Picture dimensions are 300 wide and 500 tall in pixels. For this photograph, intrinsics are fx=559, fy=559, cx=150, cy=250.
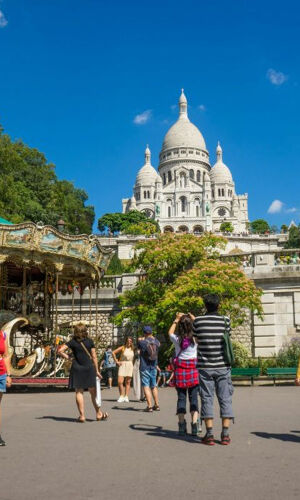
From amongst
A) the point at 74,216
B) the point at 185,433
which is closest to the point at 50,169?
the point at 74,216

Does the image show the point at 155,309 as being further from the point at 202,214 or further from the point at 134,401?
the point at 202,214

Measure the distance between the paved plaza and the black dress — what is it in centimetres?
61

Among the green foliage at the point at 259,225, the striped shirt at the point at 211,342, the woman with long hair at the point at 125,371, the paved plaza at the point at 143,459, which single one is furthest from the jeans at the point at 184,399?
the green foliage at the point at 259,225

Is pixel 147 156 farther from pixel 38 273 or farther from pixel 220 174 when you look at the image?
pixel 38 273

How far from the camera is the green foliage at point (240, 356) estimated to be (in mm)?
18734

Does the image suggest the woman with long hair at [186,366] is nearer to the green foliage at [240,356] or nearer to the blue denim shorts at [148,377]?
the blue denim shorts at [148,377]

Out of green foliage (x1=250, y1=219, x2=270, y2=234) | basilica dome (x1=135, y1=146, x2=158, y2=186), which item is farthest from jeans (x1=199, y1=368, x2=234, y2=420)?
basilica dome (x1=135, y1=146, x2=158, y2=186)

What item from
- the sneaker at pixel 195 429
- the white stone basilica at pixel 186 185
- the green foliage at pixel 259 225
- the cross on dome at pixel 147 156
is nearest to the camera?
the sneaker at pixel 195 429

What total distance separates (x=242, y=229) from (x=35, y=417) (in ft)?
353

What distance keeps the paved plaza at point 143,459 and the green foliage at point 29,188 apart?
30288mm

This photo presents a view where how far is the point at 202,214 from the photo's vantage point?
408 ft

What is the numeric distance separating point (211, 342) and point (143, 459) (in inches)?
62.3

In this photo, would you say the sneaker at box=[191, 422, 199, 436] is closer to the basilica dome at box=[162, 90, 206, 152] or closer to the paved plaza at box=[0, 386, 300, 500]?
the paved plaza at box=[0, 386, 300, 500]

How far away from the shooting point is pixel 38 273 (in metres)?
19.9
